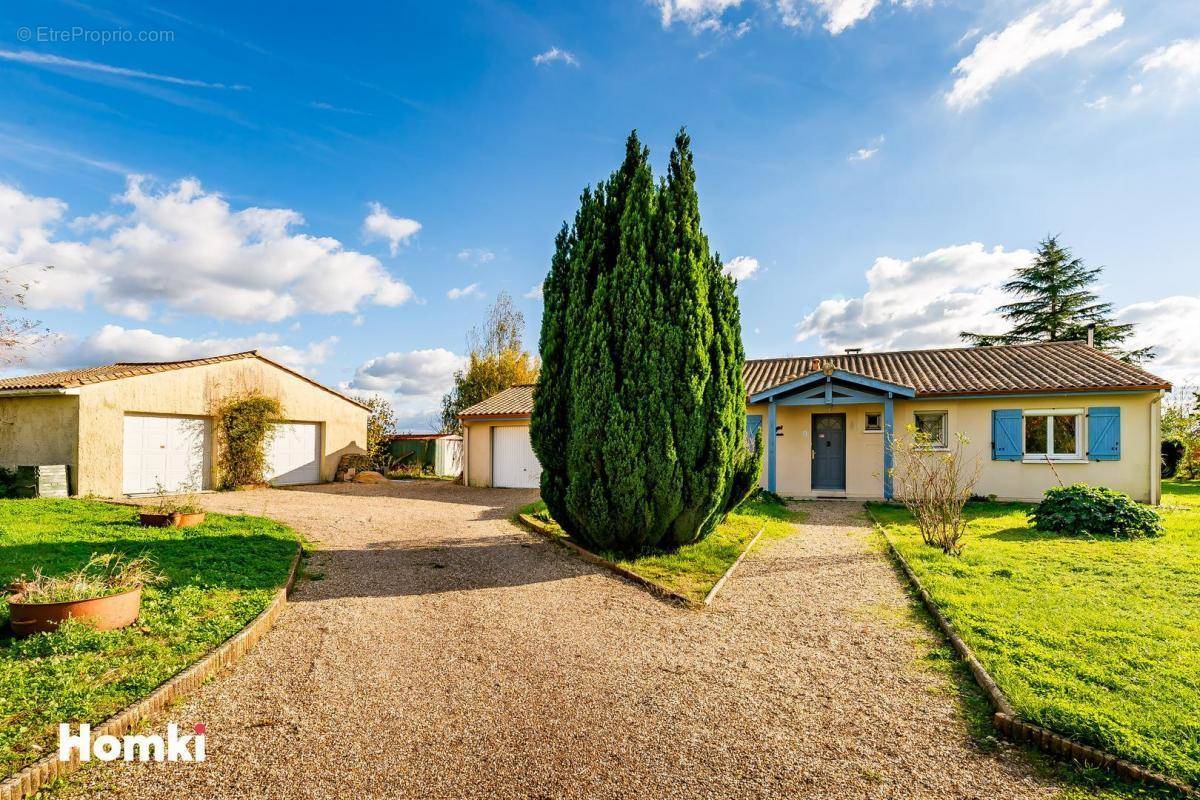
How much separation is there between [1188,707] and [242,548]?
9.12m

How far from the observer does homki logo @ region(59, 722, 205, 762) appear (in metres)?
2.83

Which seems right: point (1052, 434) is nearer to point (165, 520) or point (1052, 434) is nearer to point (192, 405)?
point (165, 520)

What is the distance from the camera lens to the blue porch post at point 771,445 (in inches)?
564

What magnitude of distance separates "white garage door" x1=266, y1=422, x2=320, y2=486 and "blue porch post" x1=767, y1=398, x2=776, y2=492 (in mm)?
14295

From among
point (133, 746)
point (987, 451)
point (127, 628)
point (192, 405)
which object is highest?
point (192, 405)

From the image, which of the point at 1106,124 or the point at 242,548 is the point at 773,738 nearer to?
the point at 242,548

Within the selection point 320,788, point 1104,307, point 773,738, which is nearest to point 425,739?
point 320,788

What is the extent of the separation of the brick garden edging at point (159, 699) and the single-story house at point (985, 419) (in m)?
11.3

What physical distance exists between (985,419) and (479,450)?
47.4 feet

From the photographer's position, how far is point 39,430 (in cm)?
1284

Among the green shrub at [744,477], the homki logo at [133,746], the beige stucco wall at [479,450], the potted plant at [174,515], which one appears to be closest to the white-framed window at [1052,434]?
the green shrub at [744,477]

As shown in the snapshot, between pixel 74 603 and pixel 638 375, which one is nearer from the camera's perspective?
pixel 74 603

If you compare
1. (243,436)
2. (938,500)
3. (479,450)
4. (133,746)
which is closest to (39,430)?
(243,436)

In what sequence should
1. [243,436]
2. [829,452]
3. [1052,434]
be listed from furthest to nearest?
[243,436]
[829,452]
[1052,434]
